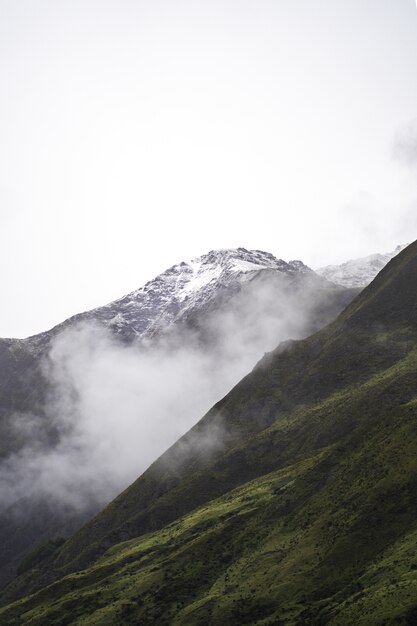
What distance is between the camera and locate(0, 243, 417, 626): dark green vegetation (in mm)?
86688

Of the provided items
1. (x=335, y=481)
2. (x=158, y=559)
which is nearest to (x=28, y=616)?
(x=158, y=559)

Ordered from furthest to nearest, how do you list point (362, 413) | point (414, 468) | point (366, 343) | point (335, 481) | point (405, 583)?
point (366, 343), point (362, 413), point (335, 481), point (414, 468), point (405, 583)

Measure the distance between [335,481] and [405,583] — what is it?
42443 mm

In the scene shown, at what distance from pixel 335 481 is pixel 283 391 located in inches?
3220

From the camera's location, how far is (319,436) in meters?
154

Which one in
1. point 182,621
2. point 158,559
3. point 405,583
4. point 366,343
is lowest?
point 405,583

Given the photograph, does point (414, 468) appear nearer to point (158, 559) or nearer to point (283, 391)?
point (158, 559)

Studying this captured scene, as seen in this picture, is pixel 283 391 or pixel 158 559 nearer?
pixel 158 559

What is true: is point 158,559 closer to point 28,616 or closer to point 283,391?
point 28,616

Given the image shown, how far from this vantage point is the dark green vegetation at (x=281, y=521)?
8669 centimetres

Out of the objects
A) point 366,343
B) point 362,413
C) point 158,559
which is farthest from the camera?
point 366,343

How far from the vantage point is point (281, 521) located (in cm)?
11394

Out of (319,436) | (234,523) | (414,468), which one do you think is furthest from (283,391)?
(414,468)

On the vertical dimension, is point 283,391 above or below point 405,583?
above
